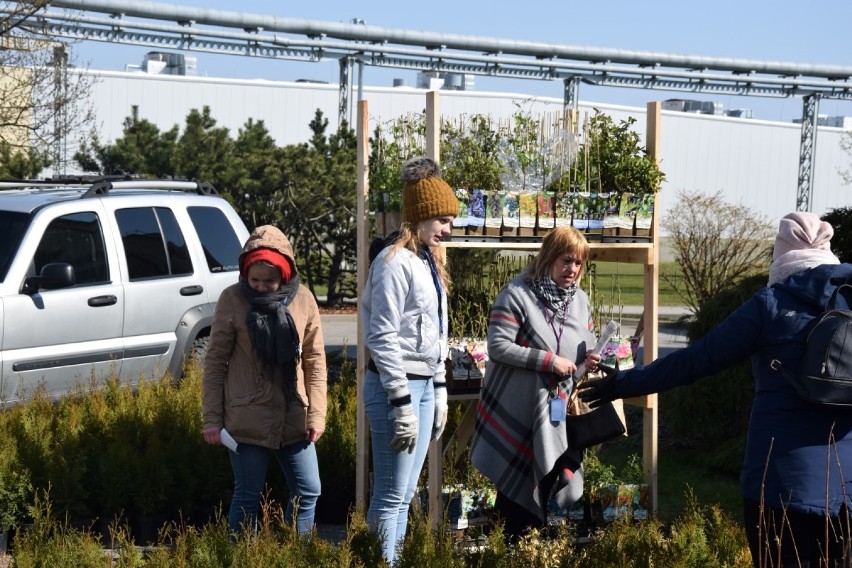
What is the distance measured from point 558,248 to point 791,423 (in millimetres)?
1541

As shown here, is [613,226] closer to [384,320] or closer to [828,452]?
[384,320]

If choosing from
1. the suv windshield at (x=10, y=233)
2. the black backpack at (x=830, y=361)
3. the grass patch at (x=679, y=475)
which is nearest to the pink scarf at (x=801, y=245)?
the black backpack at (x=830, y=361)

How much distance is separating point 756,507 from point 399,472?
1.60 meters

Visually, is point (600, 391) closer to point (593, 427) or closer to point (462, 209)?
point (593, 427)

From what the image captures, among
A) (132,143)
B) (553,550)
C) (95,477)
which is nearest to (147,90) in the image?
(132,143)

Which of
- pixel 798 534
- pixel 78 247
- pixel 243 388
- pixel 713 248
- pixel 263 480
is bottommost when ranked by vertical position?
pixel 263 480

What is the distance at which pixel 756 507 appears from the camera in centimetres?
426

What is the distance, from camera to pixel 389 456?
514 centimetres

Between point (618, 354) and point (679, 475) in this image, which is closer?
point (618, 354)

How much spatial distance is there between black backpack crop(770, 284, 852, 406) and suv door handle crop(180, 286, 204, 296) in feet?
19.9

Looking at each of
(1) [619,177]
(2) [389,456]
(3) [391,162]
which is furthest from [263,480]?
(1) [619,177]

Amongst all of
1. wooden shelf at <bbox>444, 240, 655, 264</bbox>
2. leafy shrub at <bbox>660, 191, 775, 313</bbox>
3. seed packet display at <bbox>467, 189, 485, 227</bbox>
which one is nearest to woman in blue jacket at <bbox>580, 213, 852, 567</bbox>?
wooden shelf at <bbox>444, 240, 655, 264</bbox>

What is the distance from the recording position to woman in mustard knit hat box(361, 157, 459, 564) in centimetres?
500

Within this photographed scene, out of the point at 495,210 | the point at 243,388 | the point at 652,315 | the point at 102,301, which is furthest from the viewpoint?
the point at 102,301
